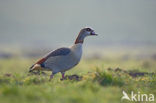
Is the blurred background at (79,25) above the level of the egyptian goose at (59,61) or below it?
below

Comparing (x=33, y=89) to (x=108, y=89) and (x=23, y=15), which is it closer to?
(x=108, y=89)

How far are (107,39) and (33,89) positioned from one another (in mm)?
137498

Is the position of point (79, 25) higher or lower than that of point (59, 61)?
lower

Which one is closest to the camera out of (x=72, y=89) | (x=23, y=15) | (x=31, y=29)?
(x=72, y=89)

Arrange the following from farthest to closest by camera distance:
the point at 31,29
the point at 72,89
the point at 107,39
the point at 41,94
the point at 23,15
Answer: the point at 23,15 → the point at 31,29 → the point at 107,39 → the point at 72,89 → the point at 41,94

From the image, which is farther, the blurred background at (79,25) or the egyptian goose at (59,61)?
the blurred background at (79,25)

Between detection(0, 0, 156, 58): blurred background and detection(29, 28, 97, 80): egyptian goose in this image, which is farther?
detection(0, 0, 156, 58): blurred background

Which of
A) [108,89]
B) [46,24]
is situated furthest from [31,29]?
[108,89]

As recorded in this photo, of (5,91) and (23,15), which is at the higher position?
(5,91)

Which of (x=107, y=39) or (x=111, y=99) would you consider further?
(x=107, y=39)

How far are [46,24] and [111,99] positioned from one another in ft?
550

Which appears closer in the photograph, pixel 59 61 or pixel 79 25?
pixel 59 61

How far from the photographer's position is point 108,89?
9.07m

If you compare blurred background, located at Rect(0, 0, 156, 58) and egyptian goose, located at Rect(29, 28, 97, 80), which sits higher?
egyptian goose, located at Rect(29, 28, 97, 80)
